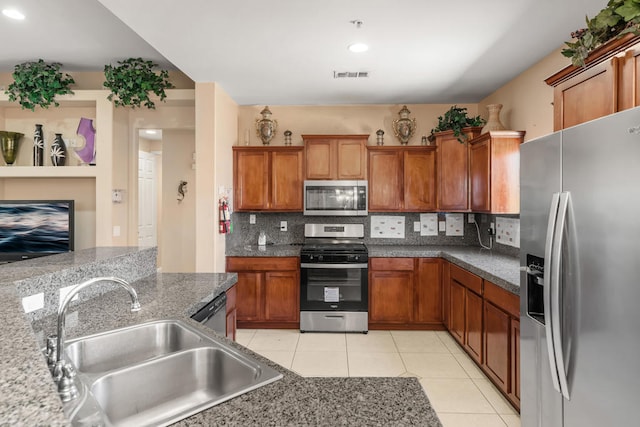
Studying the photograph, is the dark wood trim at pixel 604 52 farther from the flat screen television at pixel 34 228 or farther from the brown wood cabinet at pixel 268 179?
the flat screen television at pixel 34 228

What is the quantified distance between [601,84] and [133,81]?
3.78 meters

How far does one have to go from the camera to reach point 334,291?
387 cm

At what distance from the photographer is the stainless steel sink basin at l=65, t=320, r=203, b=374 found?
1.36 meters

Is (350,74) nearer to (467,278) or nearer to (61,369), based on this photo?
(467,278)

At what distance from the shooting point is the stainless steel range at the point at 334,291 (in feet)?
12.6

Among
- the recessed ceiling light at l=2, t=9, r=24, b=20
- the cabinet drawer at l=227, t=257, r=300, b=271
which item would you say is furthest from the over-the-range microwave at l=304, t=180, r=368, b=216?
the recessed ceiling light at l=2, t=9, r=24, b=20

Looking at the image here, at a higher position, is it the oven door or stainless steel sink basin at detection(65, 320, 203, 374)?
stainless steel sink basin at detection(65, 320, 203, 374)

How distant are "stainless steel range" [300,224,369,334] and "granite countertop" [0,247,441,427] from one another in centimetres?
234

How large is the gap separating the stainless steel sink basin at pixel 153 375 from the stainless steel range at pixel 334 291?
2406mm

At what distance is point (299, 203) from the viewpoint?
4207mm

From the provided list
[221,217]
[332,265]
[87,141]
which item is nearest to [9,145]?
[87,141]

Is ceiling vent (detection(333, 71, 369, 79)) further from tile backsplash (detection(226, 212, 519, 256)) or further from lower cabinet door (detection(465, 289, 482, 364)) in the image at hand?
lower cabinet door (detection(465, 289, 482, 364))

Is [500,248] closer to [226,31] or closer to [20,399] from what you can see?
[226,31]

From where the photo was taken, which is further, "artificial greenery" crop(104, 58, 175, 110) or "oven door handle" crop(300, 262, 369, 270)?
"oven door handle" crop(300, 262, 369, 270)
